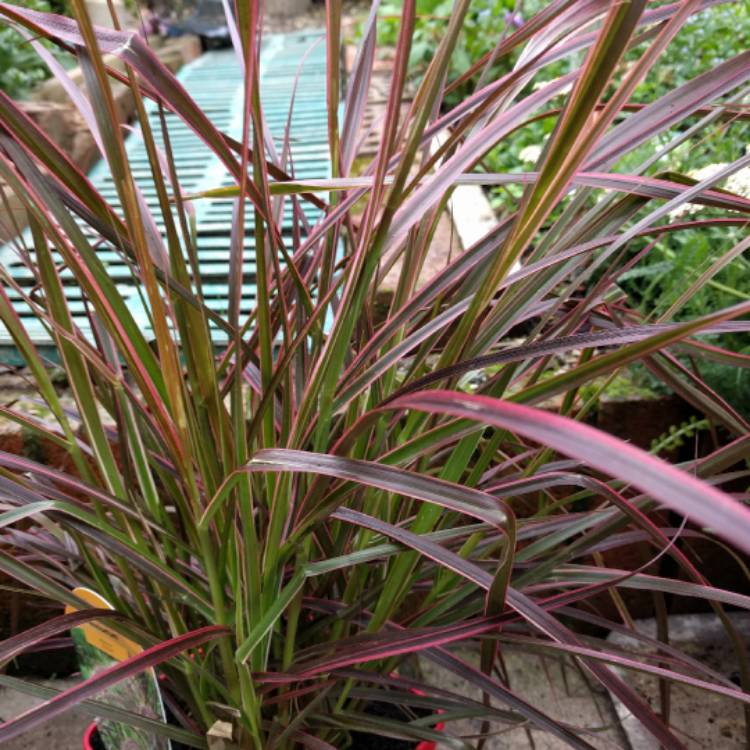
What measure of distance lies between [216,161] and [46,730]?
144 centimetres

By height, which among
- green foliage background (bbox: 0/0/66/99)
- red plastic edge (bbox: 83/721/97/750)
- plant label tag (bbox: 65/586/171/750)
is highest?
green foliage background (bbox: 0/0/66/99)

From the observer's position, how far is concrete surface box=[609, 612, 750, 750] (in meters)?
1.19

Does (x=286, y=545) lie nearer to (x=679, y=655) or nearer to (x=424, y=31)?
(x=679, y=655)

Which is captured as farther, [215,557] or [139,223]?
[215,557]

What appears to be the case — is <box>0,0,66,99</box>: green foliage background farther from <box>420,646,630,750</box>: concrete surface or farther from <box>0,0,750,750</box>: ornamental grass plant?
<box>420,646,630,750</box>: concrete surface

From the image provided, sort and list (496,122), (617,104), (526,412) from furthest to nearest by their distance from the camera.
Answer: (496,122), (617,104), (526,412)

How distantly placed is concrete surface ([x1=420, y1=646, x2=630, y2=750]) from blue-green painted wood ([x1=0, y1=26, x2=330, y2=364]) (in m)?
0.70

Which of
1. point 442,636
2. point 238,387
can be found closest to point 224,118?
point 238,387

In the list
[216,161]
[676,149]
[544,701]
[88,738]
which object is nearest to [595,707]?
[544,701]

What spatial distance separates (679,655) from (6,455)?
0.59 meters

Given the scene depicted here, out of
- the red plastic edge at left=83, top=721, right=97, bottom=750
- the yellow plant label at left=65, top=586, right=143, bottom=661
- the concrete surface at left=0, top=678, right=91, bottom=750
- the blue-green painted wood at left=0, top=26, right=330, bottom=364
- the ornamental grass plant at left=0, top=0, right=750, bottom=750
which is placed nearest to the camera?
the ornamental grass plant at left=0, top=0, right=750, bottom=750

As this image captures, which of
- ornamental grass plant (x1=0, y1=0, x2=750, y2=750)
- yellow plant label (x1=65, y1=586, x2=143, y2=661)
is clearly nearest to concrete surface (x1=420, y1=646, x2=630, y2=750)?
ornamental grass plant (x1=0, y1=0, x2=750, y2=750)

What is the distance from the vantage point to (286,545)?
0.63 metres

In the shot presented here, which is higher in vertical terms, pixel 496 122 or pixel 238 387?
pixel 496 122
